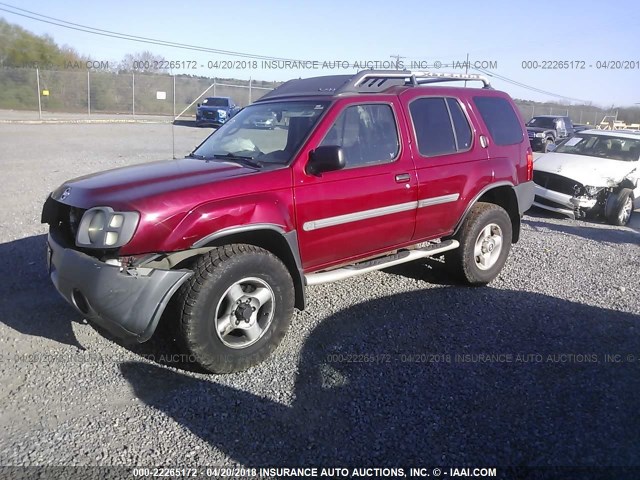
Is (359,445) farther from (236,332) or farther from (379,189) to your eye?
(379,189)

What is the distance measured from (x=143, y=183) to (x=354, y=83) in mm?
2004

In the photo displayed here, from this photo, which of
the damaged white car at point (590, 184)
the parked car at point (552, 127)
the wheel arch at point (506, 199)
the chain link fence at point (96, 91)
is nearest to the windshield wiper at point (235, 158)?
the wheel arch at point (506, 199)

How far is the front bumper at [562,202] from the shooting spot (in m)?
9.28

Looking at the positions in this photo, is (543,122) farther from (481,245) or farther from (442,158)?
(442,158)

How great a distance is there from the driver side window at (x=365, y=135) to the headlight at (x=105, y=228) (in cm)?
162

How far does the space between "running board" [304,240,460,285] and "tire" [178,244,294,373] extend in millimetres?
380

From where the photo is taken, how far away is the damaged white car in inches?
368

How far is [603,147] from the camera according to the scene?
10820mm

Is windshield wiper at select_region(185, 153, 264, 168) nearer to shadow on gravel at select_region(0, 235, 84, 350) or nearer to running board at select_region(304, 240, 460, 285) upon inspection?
running board at select_region(304, 240, 460, 285)

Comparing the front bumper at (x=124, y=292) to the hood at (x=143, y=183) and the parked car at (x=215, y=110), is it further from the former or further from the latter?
the parked car at (x=215, y=110)

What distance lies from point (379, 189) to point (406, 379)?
1.57 m

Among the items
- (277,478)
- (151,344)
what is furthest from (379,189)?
(277,478)

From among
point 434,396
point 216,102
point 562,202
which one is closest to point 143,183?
point 434,396

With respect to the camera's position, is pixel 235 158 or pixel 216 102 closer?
pixel 235 158
